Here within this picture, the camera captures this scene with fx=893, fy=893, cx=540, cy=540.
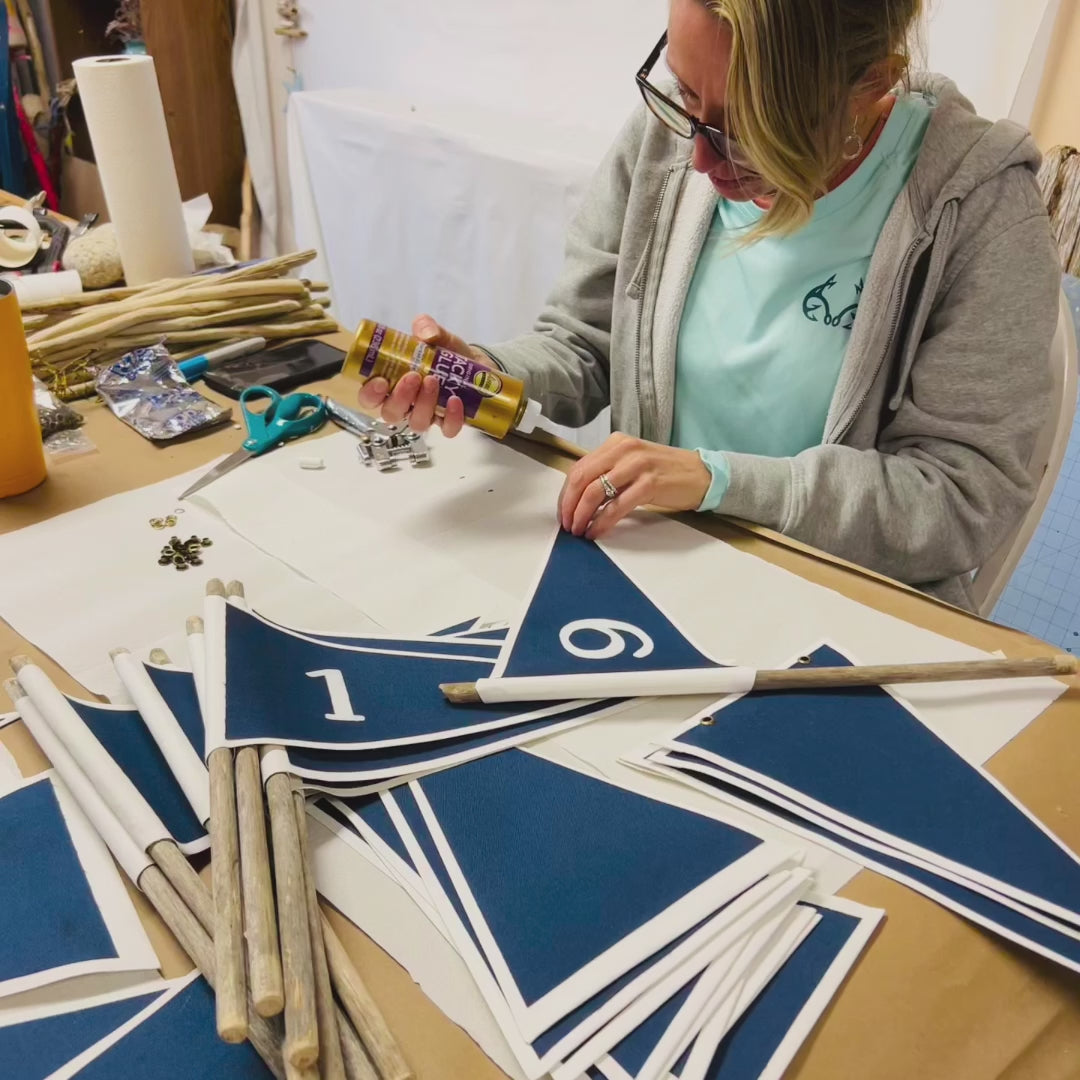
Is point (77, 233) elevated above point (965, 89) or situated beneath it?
situated beneath

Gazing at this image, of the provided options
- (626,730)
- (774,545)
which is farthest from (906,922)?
(774,545)

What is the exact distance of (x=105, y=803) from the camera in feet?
1.69

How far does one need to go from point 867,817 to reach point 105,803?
1.46ft

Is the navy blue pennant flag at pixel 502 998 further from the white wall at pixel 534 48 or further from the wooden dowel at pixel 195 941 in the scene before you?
the white wall at pixel 534 48

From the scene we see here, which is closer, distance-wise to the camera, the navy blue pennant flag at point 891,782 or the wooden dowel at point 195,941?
Result: the wooden dowel at point 195,941

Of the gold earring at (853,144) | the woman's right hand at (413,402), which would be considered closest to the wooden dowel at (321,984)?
the woman's right hand at (413,402)

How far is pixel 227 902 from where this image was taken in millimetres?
427

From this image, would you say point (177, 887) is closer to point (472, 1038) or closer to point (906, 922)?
point (472, 1038)

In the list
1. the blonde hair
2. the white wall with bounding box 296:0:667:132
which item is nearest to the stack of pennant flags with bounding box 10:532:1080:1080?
the blonde hair

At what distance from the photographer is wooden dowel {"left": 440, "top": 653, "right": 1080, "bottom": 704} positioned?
1.95 feet

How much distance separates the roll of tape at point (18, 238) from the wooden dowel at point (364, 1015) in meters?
1.24

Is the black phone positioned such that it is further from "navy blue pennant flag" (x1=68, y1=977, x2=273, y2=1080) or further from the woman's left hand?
"navy blue pennant flag" (x1=68, y1=977, x2=273, y2=1080)

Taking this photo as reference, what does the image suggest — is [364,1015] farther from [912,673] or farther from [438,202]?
[438,202]

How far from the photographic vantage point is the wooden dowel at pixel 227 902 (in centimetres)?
38
